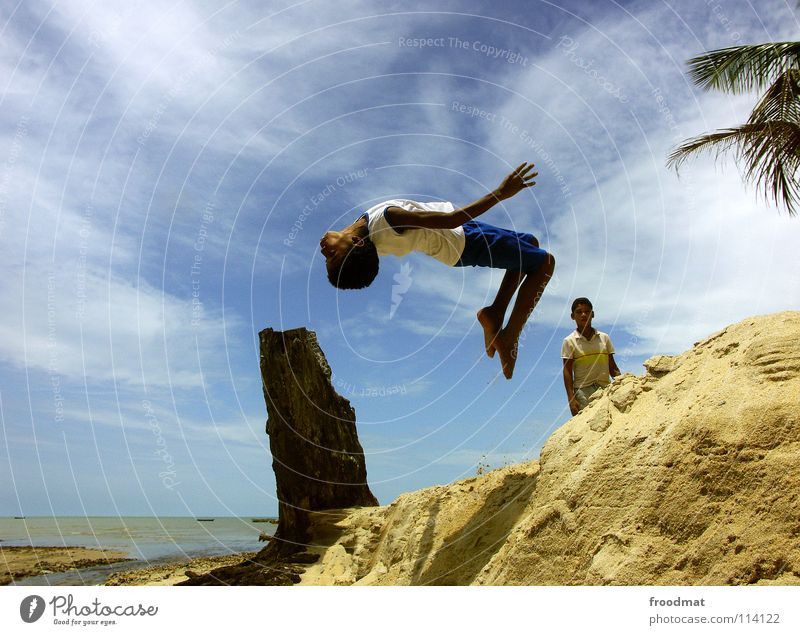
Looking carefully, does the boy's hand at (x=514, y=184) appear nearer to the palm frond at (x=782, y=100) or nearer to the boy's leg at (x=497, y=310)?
the boy's leg at (x=497, y=310)

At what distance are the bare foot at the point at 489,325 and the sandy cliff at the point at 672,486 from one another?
124cm

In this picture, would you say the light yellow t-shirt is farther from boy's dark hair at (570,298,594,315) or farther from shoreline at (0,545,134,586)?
shoreline at (0,545,134,586)

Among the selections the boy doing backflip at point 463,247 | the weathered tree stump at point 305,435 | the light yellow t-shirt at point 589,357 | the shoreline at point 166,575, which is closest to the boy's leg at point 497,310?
the boy doing backflip at point 463,247

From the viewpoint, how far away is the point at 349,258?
249 inches

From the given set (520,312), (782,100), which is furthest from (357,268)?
(782,100)

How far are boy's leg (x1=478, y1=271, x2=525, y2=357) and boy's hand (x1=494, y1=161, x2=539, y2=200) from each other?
1214 millimetres

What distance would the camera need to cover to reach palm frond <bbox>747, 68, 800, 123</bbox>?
11.0 m

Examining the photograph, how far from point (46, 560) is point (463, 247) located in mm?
17141

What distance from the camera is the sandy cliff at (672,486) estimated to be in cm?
453

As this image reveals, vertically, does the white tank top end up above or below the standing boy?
above

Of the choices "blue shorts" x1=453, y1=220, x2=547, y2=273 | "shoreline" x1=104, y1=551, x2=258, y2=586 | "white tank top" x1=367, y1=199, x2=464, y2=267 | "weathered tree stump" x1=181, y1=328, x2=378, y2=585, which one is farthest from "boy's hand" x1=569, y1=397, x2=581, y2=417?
"shoreline" x1=104, y1=551, x2=258, y2=586

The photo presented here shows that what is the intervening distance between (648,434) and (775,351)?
131cm

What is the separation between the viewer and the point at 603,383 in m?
8.09
